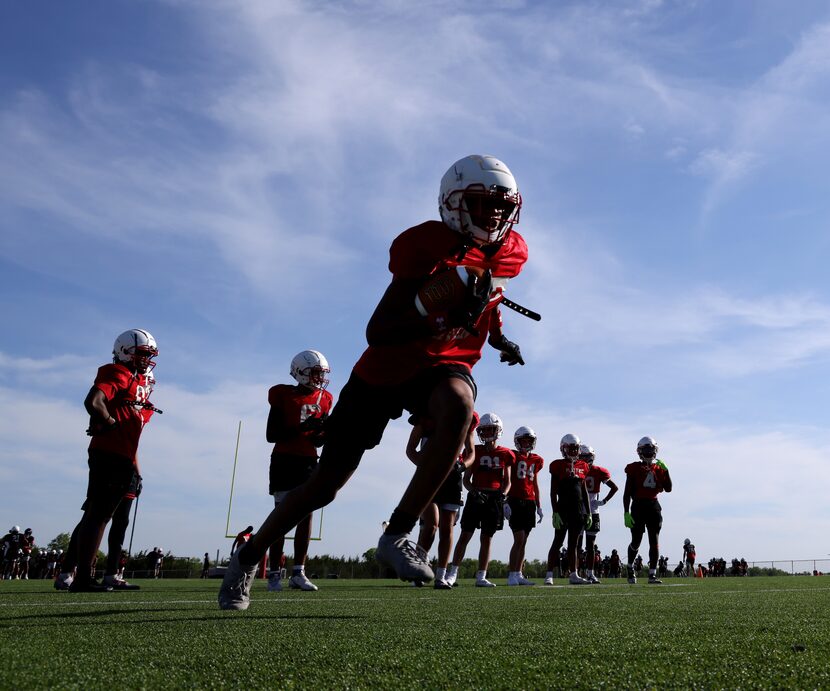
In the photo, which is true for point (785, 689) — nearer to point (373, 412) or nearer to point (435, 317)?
point (435, 317)

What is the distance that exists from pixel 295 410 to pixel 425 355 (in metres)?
4.60

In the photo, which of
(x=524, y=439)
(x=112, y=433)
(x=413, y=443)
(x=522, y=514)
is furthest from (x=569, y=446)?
(x=112, y=433)

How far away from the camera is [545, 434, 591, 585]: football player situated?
12.2m

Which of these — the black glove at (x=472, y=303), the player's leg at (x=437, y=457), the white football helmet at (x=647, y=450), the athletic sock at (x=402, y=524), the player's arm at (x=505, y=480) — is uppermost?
the white football helmet at (x=647, y=450)

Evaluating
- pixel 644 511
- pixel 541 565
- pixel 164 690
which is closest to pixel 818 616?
pixel 164 690

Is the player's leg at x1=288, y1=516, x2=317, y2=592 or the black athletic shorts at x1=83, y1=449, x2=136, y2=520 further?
the player's leg at x1=288, y1=516, x2=317, y2=592

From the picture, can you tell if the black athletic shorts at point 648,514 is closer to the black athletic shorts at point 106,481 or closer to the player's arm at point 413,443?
the player's arm at point 413,443

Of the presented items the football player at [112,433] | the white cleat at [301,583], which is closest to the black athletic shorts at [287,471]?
the white cleat at [301,583]

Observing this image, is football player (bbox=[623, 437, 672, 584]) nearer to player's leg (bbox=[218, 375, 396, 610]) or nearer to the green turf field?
the green turf field

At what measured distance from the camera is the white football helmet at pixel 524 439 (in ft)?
43.2

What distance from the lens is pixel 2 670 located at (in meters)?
2.15

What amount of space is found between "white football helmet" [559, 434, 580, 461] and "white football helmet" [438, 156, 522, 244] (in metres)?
10.3

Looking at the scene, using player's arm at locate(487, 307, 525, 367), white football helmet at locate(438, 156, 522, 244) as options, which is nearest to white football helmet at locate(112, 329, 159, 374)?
player's arm at locate(487, 307, 525, 367)

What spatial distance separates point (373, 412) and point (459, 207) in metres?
1.03
